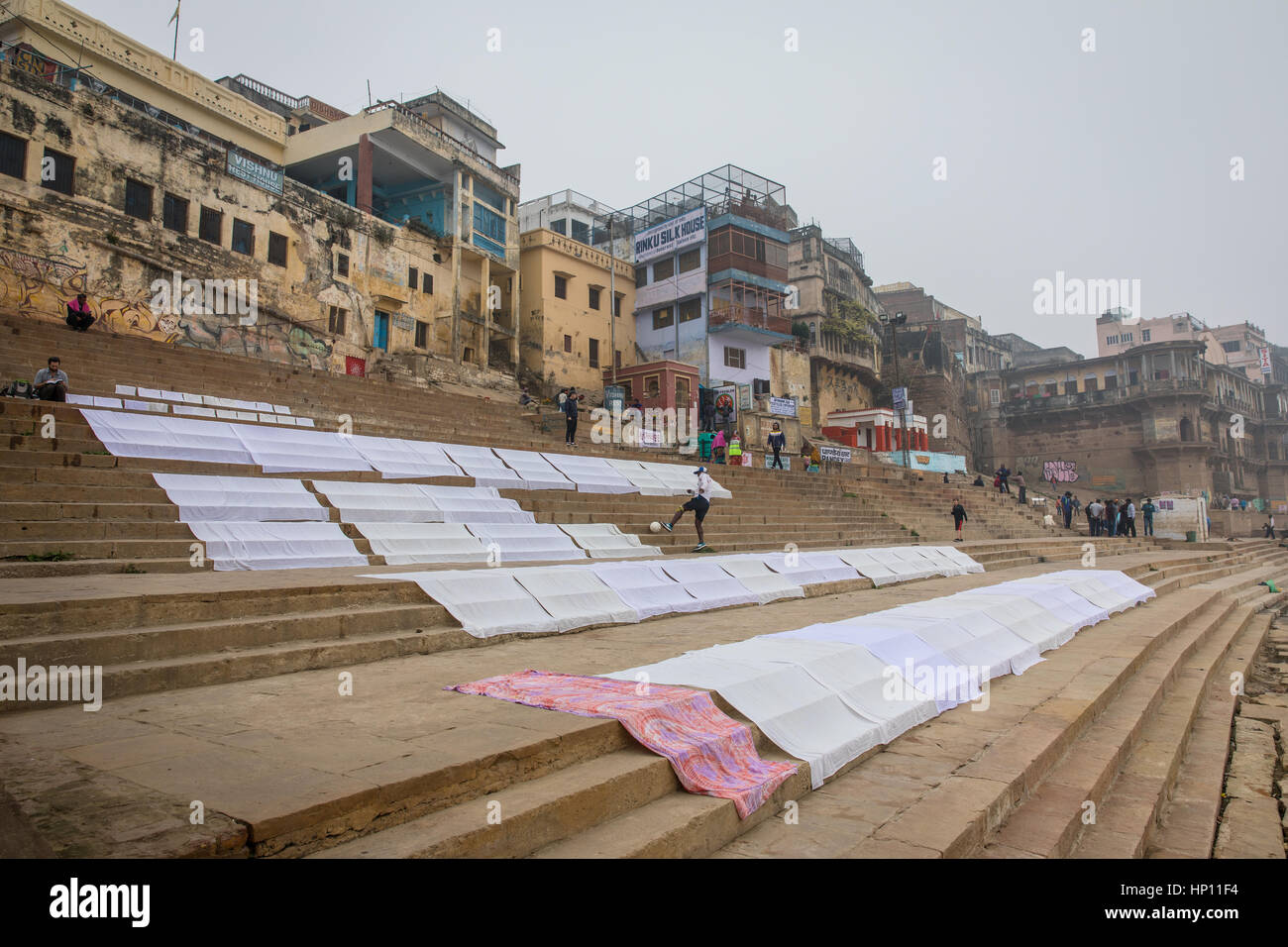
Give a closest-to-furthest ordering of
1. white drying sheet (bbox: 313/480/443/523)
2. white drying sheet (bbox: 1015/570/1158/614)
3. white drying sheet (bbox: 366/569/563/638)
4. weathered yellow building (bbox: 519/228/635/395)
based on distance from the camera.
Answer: white drying sheet (bbox: 366/569/563/638), white drying sheet (bbox: 313/480/443/523), white drying sheet (bbox: 1015/570/1158/614), weathered yellow building (bbox: 519/228/635/395)

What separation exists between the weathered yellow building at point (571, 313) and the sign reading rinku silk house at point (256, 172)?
12.0 metres

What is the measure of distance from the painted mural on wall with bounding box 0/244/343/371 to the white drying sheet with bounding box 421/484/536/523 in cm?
1297

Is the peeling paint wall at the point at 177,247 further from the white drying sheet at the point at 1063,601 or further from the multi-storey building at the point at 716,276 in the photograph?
the white drying sheet at the point at 1063,601

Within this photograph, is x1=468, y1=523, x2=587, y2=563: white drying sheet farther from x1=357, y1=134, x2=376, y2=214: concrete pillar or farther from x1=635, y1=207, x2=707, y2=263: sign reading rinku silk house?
x1=635, y1=207, x2=707, y2=263: sign reading rinku silk house

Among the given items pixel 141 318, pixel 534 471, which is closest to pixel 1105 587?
pixel 534 471

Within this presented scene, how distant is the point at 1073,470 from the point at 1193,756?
5024 cm

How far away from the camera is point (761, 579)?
1009 cm

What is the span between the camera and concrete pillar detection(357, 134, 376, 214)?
92.1 feet

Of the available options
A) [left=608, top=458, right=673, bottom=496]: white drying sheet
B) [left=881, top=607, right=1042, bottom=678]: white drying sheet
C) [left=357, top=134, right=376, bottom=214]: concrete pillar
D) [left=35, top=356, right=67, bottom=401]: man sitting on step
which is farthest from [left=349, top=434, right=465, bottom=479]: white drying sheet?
[left=357, top=134, right=376, bottom=214]: concrete pillar

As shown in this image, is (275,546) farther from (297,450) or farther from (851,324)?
(851,324)

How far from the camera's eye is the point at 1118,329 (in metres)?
60.0
